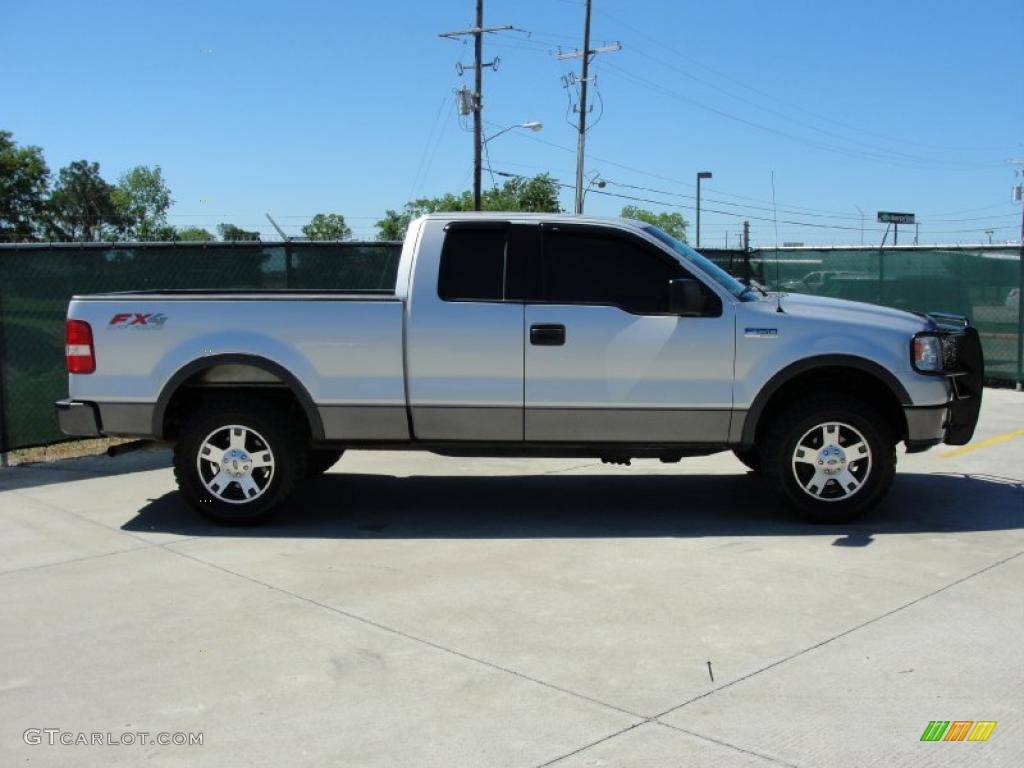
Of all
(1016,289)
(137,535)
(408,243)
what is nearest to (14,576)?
(137,535)

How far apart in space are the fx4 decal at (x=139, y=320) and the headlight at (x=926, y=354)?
4909mm

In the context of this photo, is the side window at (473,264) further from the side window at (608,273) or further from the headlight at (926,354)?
the headlight at (926,354)

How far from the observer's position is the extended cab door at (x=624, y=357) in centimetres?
654

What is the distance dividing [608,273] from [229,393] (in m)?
2.68

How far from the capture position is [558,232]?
266 inches

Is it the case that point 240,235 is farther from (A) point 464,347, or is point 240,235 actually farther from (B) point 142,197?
(B) point 142,197

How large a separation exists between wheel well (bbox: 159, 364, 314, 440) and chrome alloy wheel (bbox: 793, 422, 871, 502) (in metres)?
3.27

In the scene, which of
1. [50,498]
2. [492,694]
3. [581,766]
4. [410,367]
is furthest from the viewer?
[50,498]

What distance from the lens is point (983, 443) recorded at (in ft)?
32.8

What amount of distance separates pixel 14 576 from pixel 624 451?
376cm

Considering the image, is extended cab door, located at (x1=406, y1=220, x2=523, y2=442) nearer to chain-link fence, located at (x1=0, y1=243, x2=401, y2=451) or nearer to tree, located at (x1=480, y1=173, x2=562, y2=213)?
chain-link fence, located at (x1=0, y1=243, x2=401, y2=451)

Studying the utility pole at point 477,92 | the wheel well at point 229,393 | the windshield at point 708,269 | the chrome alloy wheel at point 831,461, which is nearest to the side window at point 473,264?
the windshield at point 708,269

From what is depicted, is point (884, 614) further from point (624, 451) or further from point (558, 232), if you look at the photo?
point (558, 232)
